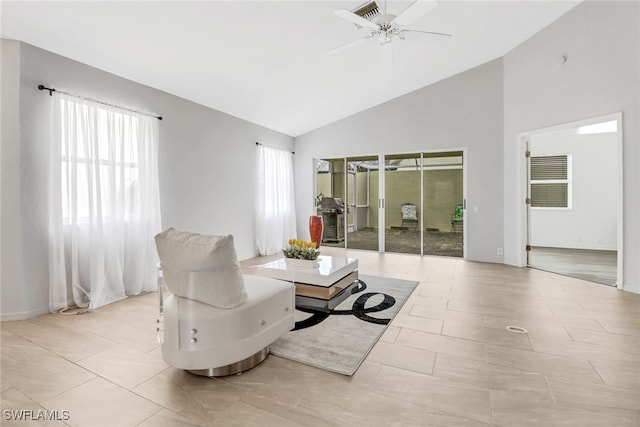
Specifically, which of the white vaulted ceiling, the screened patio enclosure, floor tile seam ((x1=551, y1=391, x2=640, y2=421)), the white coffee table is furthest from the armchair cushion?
the screened patio enclosure

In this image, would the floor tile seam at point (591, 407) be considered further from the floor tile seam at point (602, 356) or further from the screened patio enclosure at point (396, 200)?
the screened patio enclosure at point (396, 200)

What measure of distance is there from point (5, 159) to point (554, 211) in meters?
9.45

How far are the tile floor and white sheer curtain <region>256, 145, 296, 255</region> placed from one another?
332 cm

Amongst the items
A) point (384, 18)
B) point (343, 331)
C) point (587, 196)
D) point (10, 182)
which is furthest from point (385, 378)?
point (587, 196)

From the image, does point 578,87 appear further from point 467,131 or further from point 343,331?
point 343,331

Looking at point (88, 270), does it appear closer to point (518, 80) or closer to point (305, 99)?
point (305, 99)

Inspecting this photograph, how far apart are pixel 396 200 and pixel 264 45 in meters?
4.30

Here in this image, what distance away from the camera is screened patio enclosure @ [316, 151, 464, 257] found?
6422mm

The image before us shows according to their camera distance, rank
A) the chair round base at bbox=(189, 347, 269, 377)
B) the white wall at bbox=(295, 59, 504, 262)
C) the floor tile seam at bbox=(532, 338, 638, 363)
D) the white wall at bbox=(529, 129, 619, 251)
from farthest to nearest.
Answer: the white wall at bbox=(529, 129, 619, 251) → the white wall at bbox=(295, 59, 504, 262) → the floor tile seam at bbox=(532, 338, 638, 363) → the chair round base at bbox=(189, 347, 269, 377)

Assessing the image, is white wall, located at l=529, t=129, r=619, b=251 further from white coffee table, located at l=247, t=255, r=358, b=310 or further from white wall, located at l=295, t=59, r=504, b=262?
white coffee table, located at l=247, t=255, r=358, b=310

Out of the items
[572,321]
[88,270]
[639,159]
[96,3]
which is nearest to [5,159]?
[88,270]

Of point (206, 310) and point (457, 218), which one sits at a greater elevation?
point (457, 218)

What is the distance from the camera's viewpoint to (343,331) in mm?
2773

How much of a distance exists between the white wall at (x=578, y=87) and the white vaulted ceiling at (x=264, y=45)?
38 centimetres
